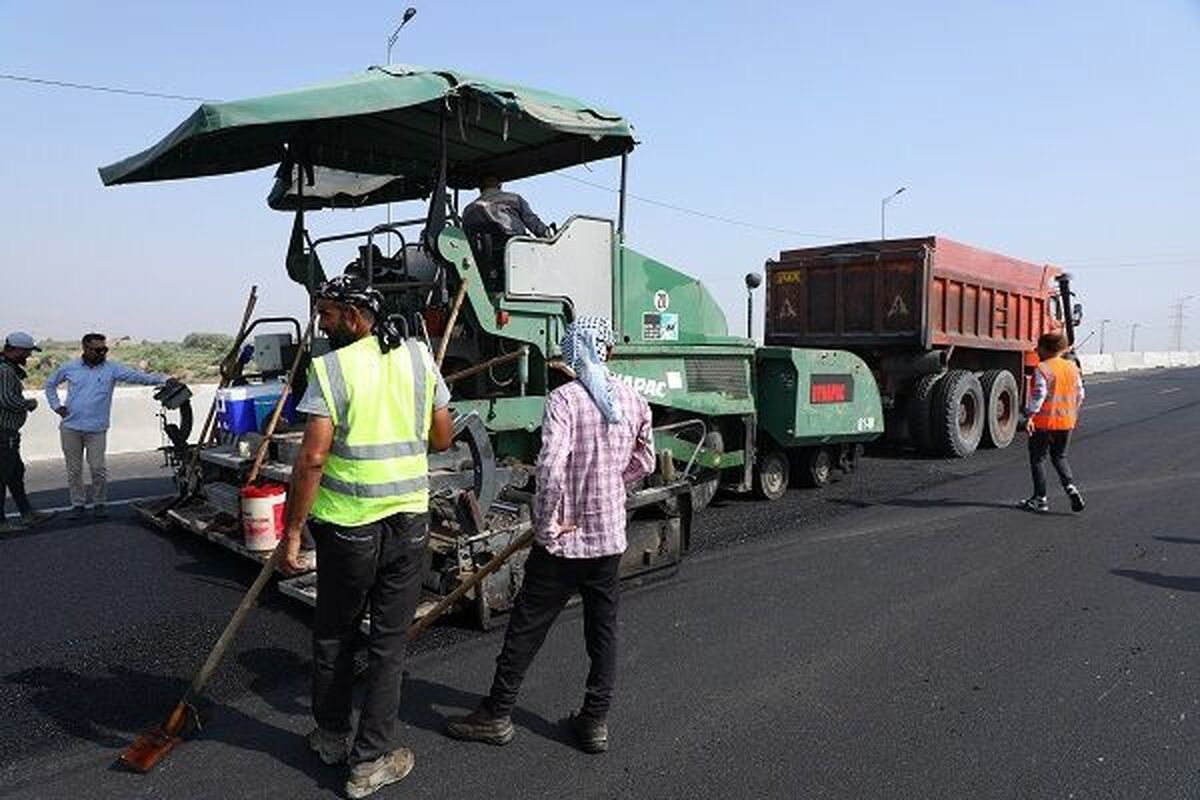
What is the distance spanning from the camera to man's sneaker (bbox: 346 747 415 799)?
9.29 feet

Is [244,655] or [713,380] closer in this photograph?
[244,655]

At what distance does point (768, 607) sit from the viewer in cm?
482

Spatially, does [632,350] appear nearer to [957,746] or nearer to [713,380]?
[713,380]

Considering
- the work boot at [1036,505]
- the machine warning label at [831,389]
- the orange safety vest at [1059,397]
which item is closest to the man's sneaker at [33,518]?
the machine warning label at [831,389]

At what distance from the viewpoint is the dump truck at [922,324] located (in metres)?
10.5

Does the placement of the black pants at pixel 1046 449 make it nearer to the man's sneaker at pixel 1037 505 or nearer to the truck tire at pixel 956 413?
the man's sneaker at pixel 1037 505

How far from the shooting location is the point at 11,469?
670cm

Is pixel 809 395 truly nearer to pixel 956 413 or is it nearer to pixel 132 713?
pixel 956 413

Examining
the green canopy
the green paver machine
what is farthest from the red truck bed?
the green canopy

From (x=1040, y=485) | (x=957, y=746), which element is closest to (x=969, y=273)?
(x=1040, y=485)

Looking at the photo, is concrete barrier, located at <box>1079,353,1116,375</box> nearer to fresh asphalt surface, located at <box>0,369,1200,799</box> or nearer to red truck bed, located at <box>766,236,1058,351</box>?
red truck bed, located at <box>766,236,1058,351</box>

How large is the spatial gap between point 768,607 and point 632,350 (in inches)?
84.6

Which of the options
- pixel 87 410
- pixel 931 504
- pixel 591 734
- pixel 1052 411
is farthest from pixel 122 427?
pixel 1052 411

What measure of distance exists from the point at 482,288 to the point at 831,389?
13.5ft
